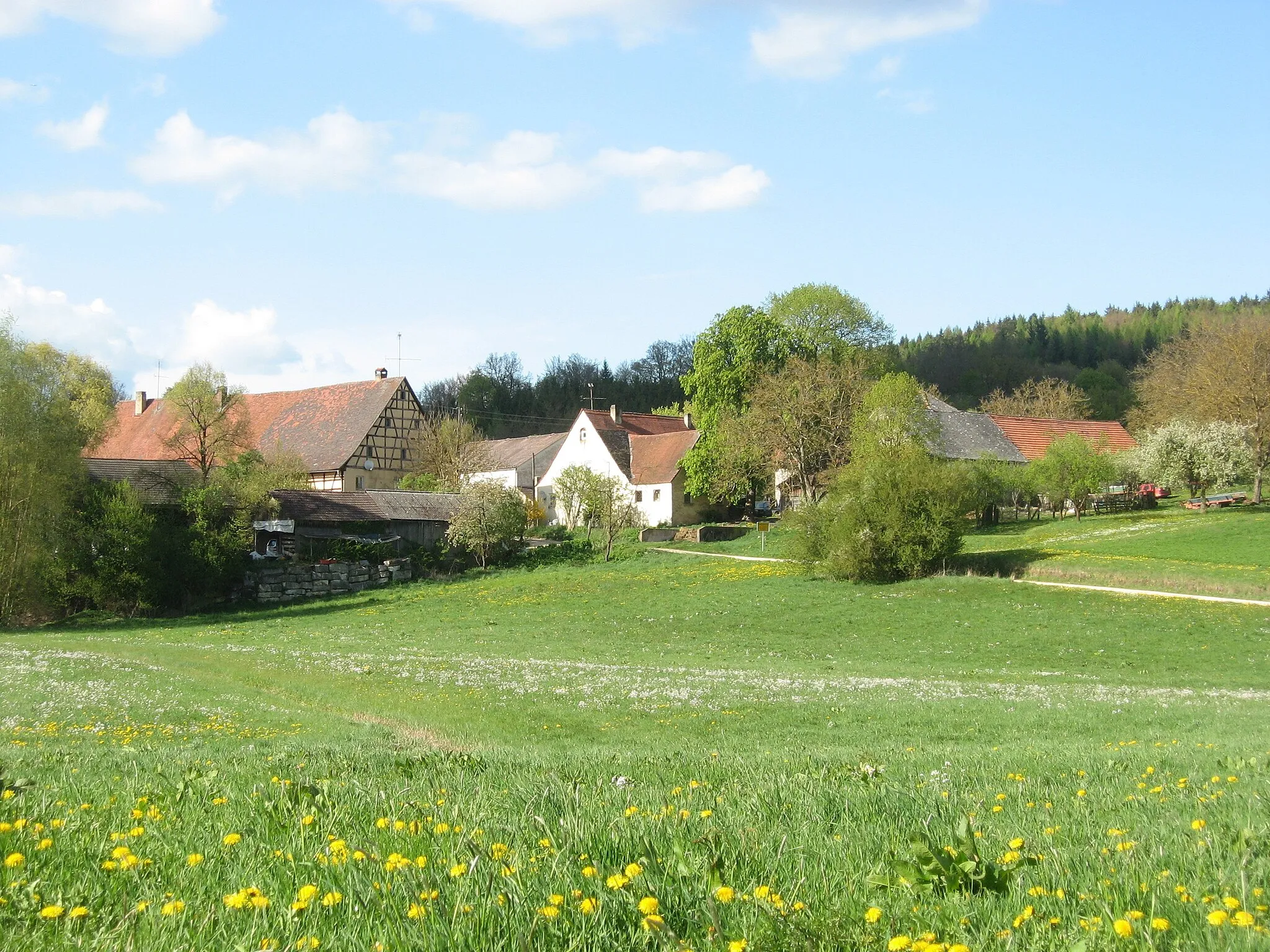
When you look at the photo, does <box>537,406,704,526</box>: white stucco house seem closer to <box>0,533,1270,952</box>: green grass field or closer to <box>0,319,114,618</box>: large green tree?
<box>0,319,114,618</box>: large green tree

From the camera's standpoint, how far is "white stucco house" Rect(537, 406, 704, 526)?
77000 mm

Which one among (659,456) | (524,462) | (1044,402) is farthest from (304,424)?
(1044,402)

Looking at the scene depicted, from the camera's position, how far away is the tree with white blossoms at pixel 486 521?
59438mm

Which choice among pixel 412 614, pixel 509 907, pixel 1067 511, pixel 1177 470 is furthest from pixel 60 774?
pixel 1067 511

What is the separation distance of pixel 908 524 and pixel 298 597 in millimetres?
33237

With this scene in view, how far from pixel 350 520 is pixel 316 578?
17.8 ft

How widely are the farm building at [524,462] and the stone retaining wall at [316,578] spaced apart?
28465 millimetres

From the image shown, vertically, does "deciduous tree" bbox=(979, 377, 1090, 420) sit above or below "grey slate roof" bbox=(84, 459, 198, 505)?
above

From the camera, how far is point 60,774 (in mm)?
7980

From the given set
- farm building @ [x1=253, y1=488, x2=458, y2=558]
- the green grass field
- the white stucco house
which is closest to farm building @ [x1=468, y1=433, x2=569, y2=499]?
the white stucco house

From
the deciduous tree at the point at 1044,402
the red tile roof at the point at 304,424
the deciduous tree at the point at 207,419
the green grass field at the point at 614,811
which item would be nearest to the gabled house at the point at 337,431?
the red tile roof at the point at 304,424

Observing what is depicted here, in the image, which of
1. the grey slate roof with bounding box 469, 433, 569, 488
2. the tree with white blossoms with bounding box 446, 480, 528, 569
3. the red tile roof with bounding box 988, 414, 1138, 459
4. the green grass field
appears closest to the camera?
the green grass field

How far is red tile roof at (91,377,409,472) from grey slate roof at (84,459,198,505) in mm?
24145

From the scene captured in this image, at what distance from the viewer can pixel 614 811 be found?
539 cm
